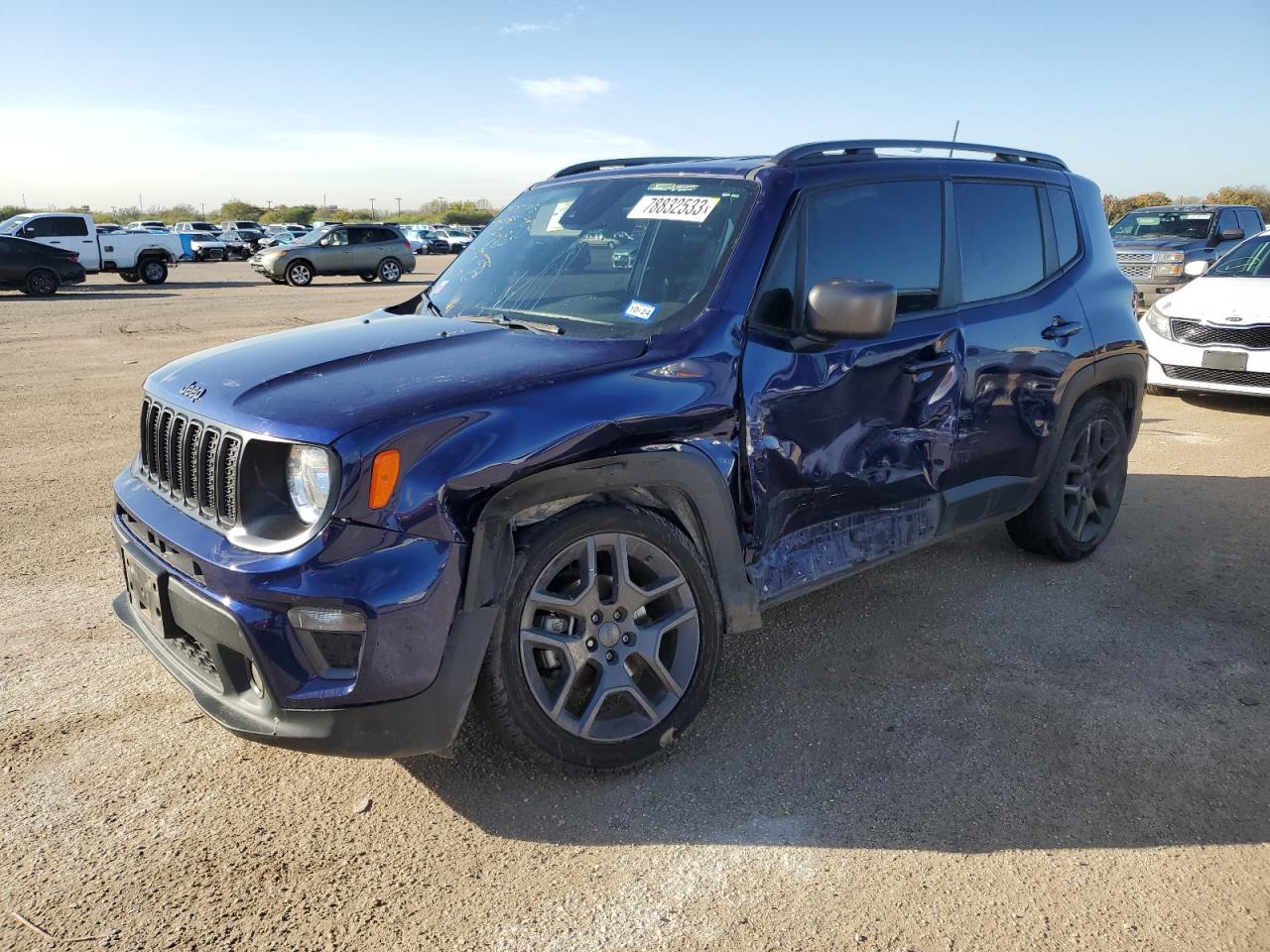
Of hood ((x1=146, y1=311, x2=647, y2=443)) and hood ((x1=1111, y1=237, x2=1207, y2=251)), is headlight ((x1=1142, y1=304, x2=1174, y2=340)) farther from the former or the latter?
hood ((x1=146, y1=311, x2=647, y2=443))

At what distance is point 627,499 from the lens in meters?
3.13

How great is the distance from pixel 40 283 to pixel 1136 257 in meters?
22.3

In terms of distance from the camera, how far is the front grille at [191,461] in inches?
110

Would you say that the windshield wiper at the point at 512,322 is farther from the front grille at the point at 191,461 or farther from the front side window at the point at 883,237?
the front grille at the point at 191,461

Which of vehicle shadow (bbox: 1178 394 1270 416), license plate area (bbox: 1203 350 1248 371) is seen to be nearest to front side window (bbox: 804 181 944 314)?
license plate area (bbox: 1203 350 1248 371)

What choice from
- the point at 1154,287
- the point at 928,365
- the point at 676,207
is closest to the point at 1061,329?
the point at 928,365

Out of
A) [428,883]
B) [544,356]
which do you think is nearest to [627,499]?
[544,356]

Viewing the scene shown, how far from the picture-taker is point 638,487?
307cm

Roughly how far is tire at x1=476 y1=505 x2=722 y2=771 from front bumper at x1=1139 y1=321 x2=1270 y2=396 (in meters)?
7.13

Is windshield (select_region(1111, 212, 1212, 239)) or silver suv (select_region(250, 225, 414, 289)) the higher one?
windshield (select_region(1111, 212, 1212, 239))

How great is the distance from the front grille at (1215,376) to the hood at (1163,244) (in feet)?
27.1

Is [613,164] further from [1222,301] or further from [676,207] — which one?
[1222,301]

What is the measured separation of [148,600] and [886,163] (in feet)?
10.2

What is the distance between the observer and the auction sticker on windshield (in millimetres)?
3588
